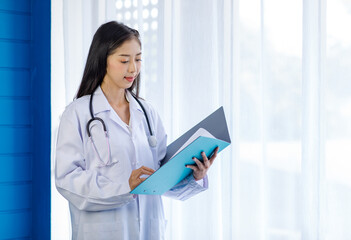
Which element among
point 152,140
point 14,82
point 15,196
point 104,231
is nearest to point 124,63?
point 152,140

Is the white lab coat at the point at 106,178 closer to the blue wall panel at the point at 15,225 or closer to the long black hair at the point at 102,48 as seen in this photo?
the long black hair at the point at 102,48

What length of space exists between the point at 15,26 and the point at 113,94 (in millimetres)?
1059

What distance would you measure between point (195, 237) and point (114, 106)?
2.43ft

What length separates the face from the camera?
1521mm

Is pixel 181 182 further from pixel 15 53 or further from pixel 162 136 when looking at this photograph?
pixel 15 53

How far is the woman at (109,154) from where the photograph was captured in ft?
4.75

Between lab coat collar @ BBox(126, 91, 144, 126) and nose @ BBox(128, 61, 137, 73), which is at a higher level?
nose @ BBox(128, 61, 137, 73)

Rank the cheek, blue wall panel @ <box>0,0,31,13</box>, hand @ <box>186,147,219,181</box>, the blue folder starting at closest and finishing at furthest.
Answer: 1. the blue folder
2. hand @ <box>186,147,219,181</box>
3. the cheek
4. blue wall panel @ <box>0,0,31,13</box>

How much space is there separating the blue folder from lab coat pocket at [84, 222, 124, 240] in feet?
0.66

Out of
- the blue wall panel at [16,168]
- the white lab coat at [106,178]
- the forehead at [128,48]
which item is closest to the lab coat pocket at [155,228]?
the white lab coat at [106,178]

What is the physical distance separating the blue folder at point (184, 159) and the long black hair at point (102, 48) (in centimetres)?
40

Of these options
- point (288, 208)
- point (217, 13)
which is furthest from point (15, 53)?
point (288, 208)

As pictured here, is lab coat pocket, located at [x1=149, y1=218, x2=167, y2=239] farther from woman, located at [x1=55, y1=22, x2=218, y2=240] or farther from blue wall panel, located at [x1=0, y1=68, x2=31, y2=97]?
blue wall panel, located at [x1=0, y1=68, x2=31, y2=97]

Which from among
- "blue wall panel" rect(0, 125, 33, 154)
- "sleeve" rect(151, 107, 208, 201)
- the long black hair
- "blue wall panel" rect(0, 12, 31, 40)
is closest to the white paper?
"sleeve" rect(151, 107, 208, 201)
